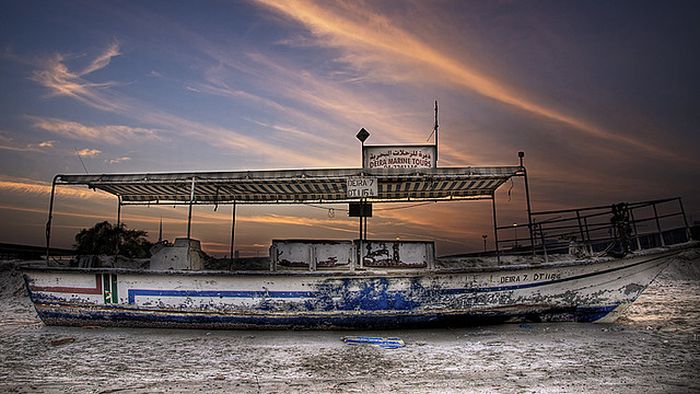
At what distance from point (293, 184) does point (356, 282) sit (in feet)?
11.0

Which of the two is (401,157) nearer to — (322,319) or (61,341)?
(322,319)

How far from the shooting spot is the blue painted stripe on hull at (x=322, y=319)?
8.55 metres

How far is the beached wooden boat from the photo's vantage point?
27.7ft

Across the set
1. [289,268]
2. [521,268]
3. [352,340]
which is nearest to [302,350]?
[352,340]

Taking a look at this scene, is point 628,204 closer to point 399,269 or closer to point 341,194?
point 399,269

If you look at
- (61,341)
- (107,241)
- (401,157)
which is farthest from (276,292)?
(107,241)

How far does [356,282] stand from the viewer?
8.44 metres

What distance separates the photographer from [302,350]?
6977 millimetres

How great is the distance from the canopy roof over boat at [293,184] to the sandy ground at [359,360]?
10.9 feet

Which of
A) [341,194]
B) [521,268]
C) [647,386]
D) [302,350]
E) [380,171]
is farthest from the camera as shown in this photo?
[341,194]

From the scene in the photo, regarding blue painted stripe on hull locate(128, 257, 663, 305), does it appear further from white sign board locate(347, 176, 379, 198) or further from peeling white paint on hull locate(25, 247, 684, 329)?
white sign board locate(347, 176, 379, 198)

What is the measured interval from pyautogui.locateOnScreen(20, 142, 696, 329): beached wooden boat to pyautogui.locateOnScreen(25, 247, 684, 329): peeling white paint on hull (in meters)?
0.02

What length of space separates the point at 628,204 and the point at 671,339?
2.84m

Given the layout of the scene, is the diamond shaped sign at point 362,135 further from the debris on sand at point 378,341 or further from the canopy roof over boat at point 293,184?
the debris on sand at point 378,341
